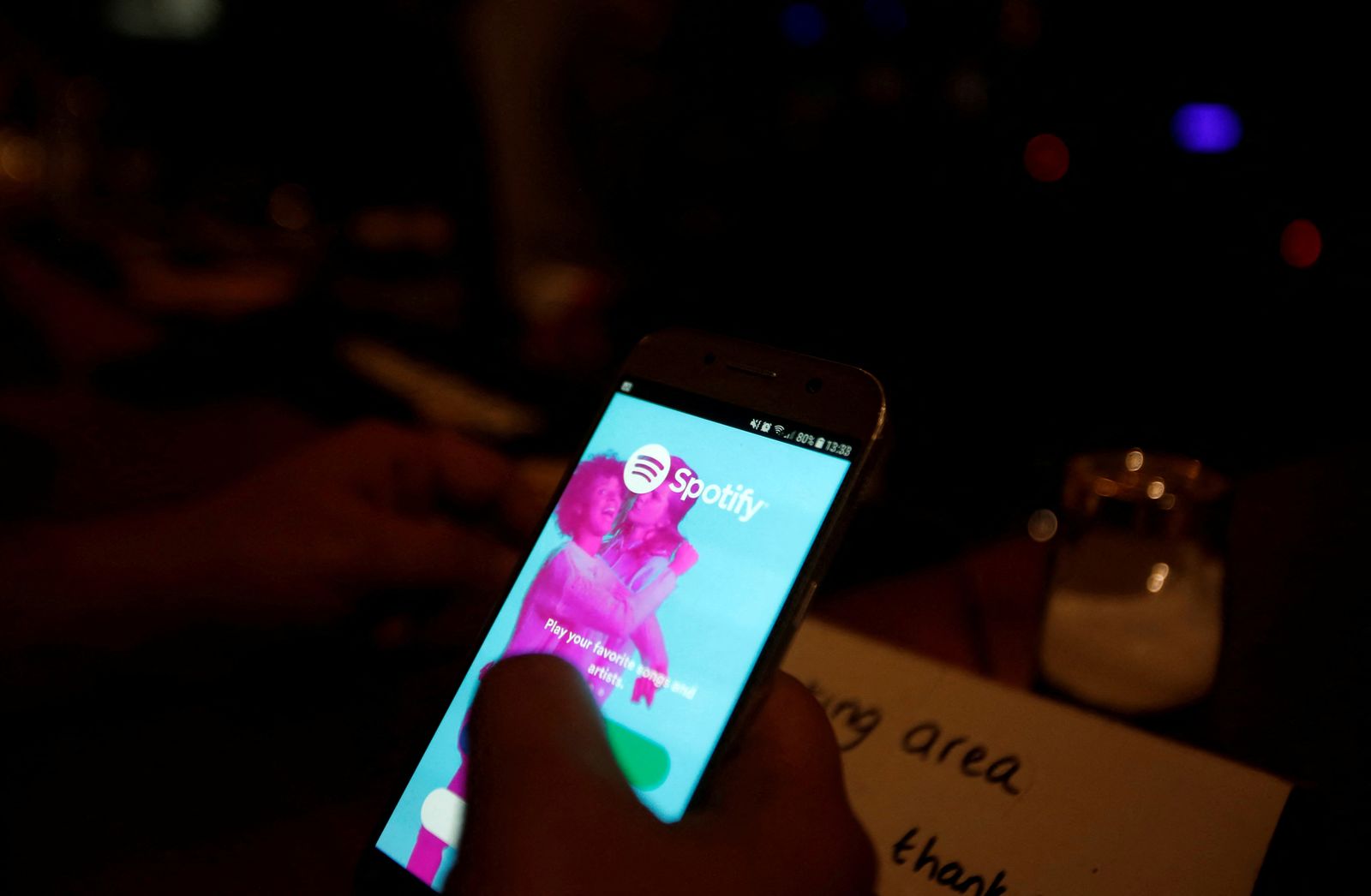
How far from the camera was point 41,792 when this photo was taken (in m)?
0.41

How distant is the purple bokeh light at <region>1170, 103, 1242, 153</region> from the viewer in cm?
165

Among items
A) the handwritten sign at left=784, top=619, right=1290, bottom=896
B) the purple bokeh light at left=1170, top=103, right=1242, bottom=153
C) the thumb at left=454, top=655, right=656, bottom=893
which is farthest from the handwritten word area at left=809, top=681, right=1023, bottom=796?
the purple bokeh light at left=1170, top=103, right=1242, bottom=153

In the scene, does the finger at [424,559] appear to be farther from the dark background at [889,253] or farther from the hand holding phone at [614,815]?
the hand holding phone at [614,815]

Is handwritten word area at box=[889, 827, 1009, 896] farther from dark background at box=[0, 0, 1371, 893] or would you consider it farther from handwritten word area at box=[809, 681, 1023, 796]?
dark background at box=[0, 0, 1371, 893]

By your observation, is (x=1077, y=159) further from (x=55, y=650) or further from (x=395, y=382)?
(x=55, y=650)

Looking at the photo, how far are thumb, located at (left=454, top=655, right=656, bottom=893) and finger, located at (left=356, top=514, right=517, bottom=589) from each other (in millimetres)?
215

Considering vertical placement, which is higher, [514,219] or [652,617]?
[514,219]

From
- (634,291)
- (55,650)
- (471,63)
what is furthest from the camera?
(471,63)

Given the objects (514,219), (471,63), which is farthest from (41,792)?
(471,63)

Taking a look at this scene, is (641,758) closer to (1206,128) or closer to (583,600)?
(583,600)

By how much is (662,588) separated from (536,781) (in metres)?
0.13

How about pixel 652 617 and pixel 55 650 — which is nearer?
pixel 652 617

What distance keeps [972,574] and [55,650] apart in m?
0.55

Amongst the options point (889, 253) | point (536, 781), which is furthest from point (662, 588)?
point (889, 253)
